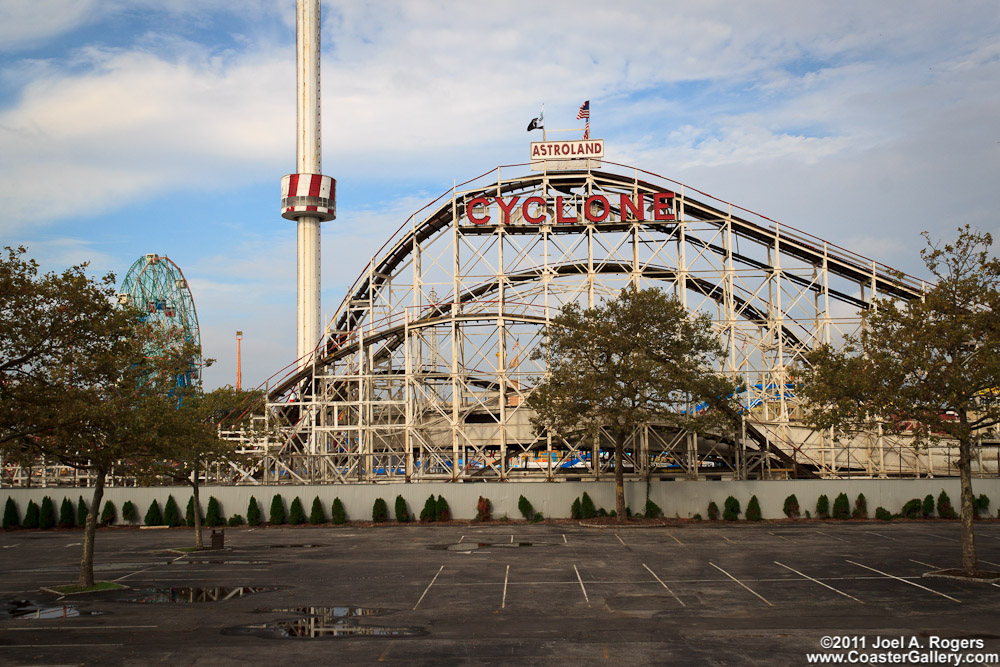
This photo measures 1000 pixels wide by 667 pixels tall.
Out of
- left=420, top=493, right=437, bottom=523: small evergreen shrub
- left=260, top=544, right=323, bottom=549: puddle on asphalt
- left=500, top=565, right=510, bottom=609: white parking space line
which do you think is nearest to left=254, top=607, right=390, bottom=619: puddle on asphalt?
left=500, top=565, right=510, bottom=609: white parking space line

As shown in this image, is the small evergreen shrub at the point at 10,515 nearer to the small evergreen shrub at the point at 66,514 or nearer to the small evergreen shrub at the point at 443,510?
the small evergreen shrub at the point at 66,514

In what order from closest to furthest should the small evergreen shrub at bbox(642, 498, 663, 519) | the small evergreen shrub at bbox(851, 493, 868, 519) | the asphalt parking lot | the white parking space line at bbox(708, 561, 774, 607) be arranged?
the asphalt parking lot
the white parking space line at bbox(708, 561, 774, 607)
the small evergreen shrub at bbox(851, 493, 868, 519)
the small evergreen shrub at bbox(642, 498, 663, 519)

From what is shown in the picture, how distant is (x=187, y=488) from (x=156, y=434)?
22501mm

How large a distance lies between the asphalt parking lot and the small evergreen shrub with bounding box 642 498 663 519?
23.3ft

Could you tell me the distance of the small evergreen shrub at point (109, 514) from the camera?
4381 centimetres

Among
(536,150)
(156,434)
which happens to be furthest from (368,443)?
(156,434)

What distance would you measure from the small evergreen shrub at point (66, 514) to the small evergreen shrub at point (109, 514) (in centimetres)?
155

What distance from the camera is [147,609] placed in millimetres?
20812

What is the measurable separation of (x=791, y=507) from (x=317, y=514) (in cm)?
2243

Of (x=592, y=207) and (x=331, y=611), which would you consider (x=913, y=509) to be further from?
(x=331, y=611)

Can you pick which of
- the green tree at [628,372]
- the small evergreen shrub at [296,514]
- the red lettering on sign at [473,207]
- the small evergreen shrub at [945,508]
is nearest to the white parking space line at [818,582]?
the green tree at [628,372]

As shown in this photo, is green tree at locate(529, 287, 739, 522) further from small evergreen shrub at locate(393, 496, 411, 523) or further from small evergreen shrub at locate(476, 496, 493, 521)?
small evergreen shrub at locate(393, 496, 411, 523)

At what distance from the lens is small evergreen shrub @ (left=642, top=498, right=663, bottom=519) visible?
41.5 meters

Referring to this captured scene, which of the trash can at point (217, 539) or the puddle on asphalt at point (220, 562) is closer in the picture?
the puddle on asphalt at point (220, 562)
